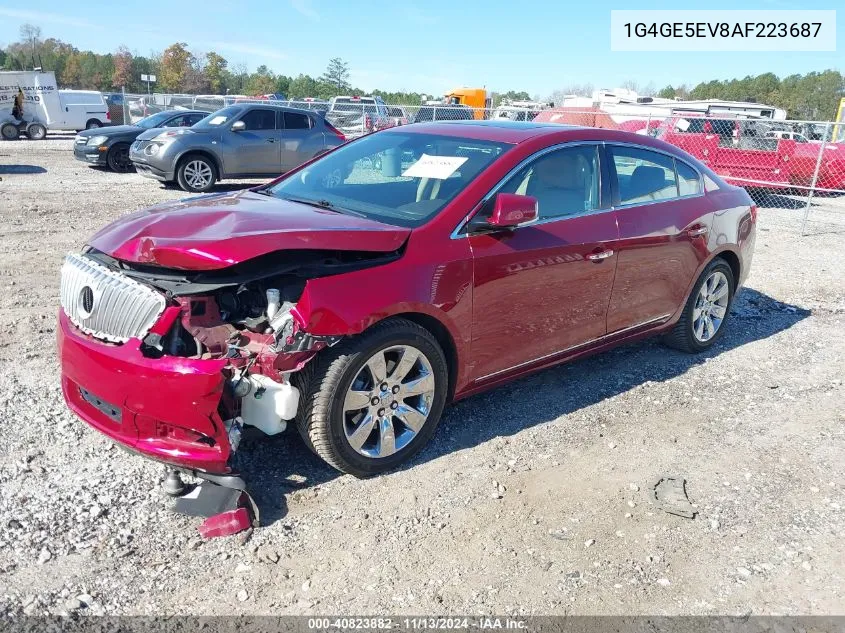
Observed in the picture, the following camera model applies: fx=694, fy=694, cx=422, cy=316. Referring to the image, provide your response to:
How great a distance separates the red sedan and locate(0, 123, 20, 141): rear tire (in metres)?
24.7

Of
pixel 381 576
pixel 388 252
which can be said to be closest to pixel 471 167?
pixel 388 252

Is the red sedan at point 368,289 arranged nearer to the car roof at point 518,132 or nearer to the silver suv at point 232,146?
the car roof at point 518,132

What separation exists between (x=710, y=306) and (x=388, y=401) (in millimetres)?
3368

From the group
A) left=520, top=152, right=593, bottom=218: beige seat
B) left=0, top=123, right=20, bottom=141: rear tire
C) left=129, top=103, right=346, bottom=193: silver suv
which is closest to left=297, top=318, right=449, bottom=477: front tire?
left=520, top=152, right=593, bottom=218: beige seat

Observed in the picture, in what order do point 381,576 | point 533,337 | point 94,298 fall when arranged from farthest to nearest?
1. point 533,337
2. point 94,298
3. point 381,576

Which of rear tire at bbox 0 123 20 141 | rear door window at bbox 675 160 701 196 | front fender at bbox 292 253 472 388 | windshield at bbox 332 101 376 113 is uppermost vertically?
windshield at bbox 332 101 376 113

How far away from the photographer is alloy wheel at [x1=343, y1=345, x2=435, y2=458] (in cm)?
343

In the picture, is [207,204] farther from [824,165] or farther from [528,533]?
[824,165]

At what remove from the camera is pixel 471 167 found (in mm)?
4004

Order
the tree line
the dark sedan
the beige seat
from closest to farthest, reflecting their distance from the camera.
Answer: the beige seat
the dark sedan
the tree line

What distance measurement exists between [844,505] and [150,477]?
360 cm

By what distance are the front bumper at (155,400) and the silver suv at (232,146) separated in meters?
10.1

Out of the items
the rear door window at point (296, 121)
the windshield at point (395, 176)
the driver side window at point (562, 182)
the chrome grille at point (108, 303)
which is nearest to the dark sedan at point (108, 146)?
the rear door window at point (296, 121)

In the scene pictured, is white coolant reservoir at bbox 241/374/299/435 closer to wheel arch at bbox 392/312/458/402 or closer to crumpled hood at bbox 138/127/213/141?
wheel arch at bbox 392/312/458/402
